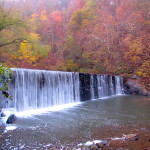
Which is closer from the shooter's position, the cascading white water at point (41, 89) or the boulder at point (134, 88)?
the cascading white water at point (41, 89)

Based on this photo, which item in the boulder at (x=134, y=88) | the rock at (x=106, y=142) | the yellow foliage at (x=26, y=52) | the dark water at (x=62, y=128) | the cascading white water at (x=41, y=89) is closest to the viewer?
the rock at (x=106, y=142)

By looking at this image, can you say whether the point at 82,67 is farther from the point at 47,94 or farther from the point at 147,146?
the point at 147,146

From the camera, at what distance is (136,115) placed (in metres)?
9.21

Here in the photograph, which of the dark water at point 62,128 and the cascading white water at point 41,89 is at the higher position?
the cascading white water at point 41,89

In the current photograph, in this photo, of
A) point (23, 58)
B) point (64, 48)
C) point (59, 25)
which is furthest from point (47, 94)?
point (59, 25)

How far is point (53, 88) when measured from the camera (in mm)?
12844

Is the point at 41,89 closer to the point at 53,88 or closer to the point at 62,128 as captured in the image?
the point at 53,88

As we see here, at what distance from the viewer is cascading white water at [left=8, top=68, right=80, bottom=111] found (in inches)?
410

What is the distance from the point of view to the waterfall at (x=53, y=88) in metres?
10.5

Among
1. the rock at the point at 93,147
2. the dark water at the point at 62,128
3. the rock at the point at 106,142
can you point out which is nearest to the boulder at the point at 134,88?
the dark water at the point at 62,128

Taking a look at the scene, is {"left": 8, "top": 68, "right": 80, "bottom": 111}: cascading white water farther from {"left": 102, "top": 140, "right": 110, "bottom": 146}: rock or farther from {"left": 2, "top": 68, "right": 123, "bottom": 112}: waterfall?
{"left": 102, "top": 140, "right": 110, "bottom": 146}: rock

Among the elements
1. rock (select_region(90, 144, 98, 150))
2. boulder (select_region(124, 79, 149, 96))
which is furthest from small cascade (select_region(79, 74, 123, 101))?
rock (select_region(90, 144, 98, 150))

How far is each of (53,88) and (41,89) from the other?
1.14m

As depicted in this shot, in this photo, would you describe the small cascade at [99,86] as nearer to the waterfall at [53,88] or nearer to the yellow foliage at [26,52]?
the waterfall at [53,88]
